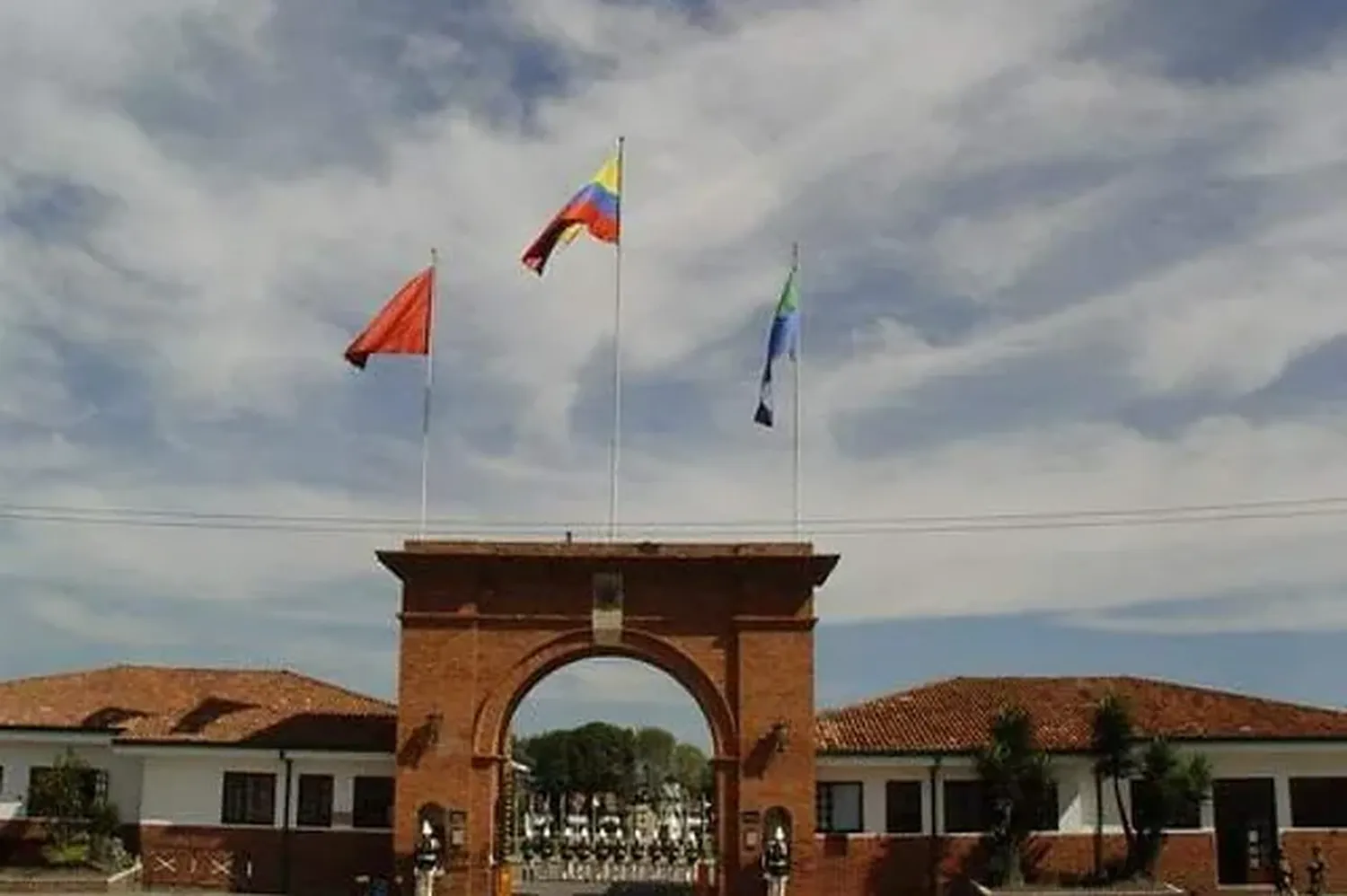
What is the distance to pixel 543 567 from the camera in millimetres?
32438

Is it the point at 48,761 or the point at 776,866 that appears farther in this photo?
the point at 48,761

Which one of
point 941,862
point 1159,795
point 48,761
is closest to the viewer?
point 1159,795

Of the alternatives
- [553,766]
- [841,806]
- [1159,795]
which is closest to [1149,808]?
[1159,795]

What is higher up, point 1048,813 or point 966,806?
point 966,806

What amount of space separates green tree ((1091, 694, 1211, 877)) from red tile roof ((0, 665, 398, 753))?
48.8 ft

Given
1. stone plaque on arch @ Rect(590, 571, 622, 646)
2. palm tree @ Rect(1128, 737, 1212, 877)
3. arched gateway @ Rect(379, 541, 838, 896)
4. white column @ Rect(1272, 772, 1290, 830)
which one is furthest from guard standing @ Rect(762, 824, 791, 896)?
white column @ Rect(1272, 772, 1290, 830)

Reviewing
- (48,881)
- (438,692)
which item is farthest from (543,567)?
(48,881)

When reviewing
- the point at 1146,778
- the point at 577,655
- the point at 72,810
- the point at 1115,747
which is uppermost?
the point at 577,655

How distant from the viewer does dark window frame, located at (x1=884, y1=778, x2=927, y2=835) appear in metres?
33.7

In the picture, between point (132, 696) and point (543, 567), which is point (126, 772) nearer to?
point (132, 696)

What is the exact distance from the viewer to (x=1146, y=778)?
32969mm

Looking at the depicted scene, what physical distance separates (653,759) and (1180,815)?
66.8m

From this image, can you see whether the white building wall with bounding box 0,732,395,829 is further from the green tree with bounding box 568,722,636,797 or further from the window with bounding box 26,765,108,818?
the green tree with bounding box 568,722,636,797

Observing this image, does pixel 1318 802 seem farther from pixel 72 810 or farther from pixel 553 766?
pixel 553 766
